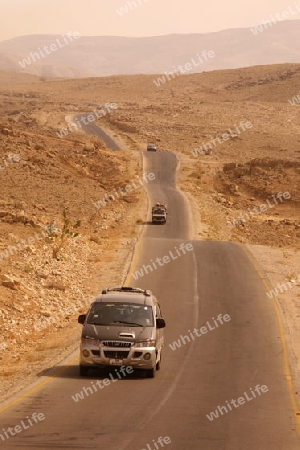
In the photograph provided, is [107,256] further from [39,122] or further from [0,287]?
[39,122]

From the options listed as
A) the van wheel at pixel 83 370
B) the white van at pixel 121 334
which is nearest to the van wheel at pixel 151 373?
the white van at pixel 121 334

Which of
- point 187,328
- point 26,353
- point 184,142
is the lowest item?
point 184,142

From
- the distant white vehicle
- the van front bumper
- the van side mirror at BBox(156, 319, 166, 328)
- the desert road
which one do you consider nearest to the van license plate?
the van front bumper

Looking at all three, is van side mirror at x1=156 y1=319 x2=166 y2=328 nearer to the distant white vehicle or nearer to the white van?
the white van

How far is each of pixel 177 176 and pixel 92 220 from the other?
96.1ft

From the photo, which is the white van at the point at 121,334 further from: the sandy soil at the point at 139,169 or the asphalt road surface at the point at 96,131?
the asphalt road surface at the point at 96,131

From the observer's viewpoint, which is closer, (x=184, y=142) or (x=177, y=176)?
(x=177, y=176)

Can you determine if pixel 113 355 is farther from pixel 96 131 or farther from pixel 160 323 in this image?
pixel 96 131

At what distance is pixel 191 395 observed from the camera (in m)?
16.5

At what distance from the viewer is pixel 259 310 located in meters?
29.8

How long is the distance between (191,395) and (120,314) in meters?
2.68

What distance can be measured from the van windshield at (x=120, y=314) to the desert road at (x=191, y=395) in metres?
1.32

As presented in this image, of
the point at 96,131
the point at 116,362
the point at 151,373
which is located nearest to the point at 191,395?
the point at 151,373

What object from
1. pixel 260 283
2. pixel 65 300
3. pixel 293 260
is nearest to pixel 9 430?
pixel 65 300
